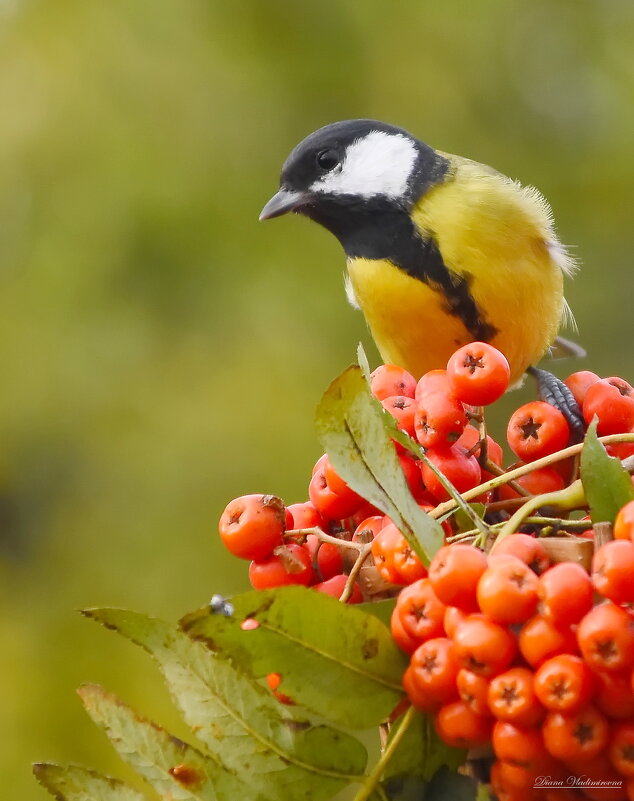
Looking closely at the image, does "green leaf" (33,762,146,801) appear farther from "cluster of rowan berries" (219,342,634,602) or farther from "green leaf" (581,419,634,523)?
"green leaf" (581,419,634,523)

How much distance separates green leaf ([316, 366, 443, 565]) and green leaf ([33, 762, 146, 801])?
31cm

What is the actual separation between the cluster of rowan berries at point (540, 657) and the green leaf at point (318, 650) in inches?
2.5

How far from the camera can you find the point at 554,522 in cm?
→ 87

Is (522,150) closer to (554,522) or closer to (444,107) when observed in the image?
(444,107)

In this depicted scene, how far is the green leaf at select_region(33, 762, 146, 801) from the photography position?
897 mm

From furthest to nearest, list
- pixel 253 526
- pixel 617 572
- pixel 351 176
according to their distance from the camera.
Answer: pixel 351 176
pixel 253 526
pixel 617 572

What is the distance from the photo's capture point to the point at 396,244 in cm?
222

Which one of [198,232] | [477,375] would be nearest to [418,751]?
[477,375]

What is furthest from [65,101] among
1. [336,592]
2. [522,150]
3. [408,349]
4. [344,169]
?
[336,592]

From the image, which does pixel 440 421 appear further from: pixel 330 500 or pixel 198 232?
pixel 198 232

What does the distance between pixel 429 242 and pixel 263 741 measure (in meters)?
1.44

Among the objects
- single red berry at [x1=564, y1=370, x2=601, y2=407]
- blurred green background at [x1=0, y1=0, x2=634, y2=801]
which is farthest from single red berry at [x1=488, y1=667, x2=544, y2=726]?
blurred green background at [x1=0, y1=0, x2=634, y2=801]

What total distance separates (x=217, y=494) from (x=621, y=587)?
2755mm

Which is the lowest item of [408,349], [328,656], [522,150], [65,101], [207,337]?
[328,656]
